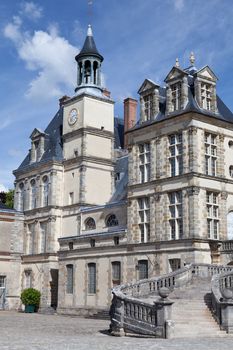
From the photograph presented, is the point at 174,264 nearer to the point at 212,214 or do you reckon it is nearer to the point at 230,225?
the point at 212,214

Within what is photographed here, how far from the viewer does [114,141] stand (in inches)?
1768

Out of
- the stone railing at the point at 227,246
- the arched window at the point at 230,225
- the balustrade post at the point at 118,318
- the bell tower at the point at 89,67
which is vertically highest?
the bell tower at the point at 89,67

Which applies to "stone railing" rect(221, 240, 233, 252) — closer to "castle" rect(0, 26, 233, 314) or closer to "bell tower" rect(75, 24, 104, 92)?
"castle" rect(0, 26, 233, 314)

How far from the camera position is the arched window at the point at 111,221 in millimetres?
37781

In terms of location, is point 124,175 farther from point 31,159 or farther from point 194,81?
point 194,81

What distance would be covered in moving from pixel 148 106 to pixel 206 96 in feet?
12.3

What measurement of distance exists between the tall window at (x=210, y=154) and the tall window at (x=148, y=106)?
4146 mm

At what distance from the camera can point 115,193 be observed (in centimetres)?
4169

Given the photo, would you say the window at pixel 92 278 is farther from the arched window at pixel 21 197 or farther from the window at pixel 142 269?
the arched window at pixel 21 197

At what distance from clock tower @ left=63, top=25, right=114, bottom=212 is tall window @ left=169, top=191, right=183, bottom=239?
10.8 m

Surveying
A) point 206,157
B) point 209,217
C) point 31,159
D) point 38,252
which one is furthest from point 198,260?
point 31,159

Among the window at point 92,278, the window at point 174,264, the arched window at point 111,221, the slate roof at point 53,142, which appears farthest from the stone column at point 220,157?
the slate roof at point 53,142

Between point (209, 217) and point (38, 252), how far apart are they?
55.8 ft

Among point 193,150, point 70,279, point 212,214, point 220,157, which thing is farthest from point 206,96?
point 70,279
